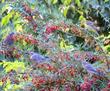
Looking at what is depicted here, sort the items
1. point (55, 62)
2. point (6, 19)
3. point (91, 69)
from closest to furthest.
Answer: point (91, 69), point (55, 62), point (6, 19)

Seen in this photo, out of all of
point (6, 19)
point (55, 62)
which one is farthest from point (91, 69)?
point (6, 19)

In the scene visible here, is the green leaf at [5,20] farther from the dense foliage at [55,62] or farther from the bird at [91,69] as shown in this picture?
the bird at [91,69]

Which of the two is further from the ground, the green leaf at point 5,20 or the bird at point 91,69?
the green leaf at point 5,20

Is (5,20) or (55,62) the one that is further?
(5,20)

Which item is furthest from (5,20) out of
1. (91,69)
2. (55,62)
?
(91,69)

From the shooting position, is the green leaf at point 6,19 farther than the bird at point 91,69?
Yes

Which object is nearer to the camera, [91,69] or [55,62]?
[91,69]

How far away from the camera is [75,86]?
1.41 meters

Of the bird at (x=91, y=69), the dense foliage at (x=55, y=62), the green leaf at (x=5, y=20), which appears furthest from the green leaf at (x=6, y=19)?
the bird at (x=91, y=69)

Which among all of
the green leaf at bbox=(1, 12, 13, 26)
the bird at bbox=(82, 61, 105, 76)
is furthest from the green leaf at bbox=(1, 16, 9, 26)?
the bird at bbox=(82, 61, 105, 76)

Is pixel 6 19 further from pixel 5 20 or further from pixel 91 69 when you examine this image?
pixel 91 69

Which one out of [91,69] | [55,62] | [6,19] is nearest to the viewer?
[91,69]

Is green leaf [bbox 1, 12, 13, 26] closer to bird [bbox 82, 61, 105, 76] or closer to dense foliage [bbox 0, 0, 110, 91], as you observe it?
dense foliage [bbox 0, 0, 110, 91]

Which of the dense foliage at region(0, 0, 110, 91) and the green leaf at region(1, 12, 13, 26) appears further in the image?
the green leaf at region(1, 12, 13, 26)
